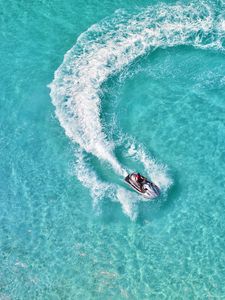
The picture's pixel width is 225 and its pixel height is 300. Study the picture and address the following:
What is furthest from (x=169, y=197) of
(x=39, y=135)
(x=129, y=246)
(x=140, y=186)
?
(x=39, y=135)

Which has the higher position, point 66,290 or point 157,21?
point 157,21

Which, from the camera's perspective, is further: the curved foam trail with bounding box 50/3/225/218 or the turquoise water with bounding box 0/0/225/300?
the curved foam trail with bounding box 50/3/225/218

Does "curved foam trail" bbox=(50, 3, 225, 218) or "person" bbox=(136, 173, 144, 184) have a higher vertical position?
"curved foam trail" bbox=(50, 3, 225, 218)

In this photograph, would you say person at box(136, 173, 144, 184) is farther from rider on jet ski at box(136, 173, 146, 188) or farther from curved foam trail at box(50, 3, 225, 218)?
curved foam trail at box(50, 3, 225, 218)

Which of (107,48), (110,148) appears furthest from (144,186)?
(107,48)

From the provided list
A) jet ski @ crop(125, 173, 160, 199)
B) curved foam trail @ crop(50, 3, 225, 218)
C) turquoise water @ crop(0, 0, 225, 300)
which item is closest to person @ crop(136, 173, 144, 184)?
jet ski @ crop(125, 173, 160, 199)

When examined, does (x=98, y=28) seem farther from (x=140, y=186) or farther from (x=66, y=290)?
(x=66, y=290)

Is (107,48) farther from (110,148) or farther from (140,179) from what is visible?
(140,179)
